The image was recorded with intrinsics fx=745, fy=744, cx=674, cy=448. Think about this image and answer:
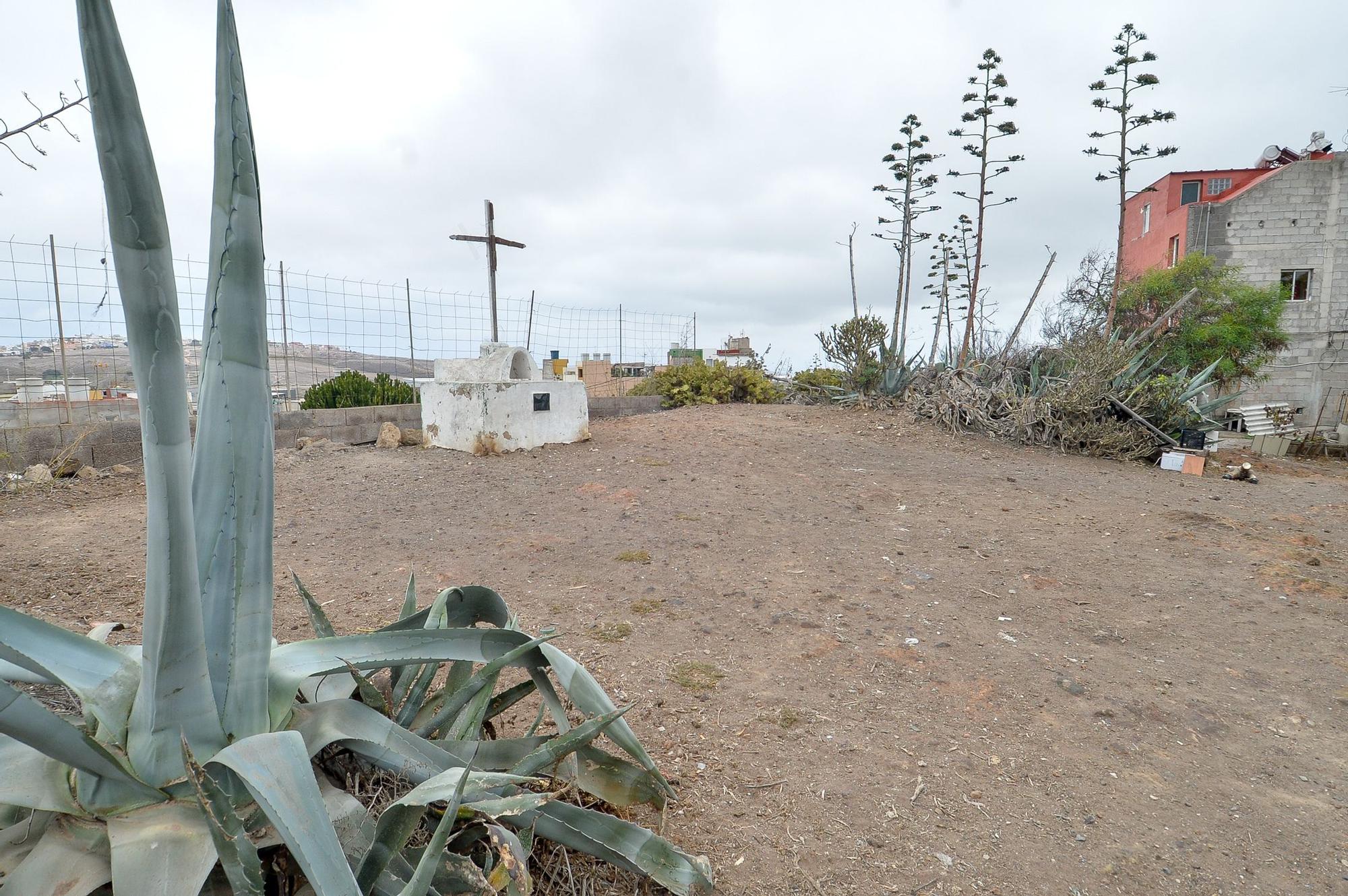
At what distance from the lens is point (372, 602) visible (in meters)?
3.74

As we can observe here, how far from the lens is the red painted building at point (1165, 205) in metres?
23.1

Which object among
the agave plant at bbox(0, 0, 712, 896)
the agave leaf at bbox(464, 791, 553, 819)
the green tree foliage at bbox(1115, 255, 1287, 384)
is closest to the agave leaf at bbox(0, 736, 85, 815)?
the agave plant at bbox(0, 0, 712, 896)

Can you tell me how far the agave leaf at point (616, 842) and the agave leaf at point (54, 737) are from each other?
671 mm

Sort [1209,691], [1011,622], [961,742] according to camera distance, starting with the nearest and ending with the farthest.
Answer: [961,742], [1209,691], [1011,622]

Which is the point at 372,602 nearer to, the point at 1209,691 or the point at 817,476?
the point at 1209,691

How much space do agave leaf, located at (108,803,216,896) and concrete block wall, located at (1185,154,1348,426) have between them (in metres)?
23.2

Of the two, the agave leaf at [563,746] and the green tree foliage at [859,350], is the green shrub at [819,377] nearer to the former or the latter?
the green tree foliage at [859,350]

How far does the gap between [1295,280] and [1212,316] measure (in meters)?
5.32

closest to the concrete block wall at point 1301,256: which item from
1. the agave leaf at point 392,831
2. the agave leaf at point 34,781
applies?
the agave leaf at point 392,831

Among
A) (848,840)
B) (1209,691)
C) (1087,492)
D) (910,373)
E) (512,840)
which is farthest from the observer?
(910,373)

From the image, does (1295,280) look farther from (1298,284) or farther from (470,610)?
(470,610)

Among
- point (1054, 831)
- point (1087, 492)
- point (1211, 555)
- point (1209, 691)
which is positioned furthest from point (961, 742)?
point (1087, 492)

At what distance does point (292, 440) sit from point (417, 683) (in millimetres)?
7914

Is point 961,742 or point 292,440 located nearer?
point 961,742
